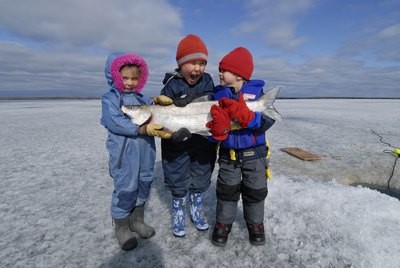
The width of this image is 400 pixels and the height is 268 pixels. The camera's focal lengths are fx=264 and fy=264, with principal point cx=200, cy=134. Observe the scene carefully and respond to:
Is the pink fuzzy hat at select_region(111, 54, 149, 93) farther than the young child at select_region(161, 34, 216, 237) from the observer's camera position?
No

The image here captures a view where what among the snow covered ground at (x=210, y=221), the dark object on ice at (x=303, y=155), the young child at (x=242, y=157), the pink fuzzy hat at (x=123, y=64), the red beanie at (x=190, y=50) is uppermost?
the red beanie at (x=190, y=50)

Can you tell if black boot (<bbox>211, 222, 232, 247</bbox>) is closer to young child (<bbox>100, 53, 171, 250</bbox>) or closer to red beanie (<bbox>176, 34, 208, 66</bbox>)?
young child (<bbox>100, 53, 171, 250</bbox>)

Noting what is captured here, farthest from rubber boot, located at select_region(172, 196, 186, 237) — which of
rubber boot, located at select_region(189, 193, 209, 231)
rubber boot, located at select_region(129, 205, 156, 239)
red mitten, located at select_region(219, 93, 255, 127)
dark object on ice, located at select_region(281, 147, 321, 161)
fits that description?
dark object on ice, located at select_region(281, 147, 321, 161)

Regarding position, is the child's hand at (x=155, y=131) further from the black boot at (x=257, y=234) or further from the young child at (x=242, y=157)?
the black boot at (x=257, y=234)

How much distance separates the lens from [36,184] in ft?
16.6

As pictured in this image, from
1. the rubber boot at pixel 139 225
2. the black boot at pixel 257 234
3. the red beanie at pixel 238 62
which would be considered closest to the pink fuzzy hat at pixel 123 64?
the red beanie at pixel 238 62

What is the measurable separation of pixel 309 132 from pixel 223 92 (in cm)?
864

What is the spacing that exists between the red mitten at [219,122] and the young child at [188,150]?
48cm

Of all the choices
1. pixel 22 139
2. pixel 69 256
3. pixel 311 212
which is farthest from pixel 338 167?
pixel 22 139

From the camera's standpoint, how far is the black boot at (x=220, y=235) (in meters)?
3.20

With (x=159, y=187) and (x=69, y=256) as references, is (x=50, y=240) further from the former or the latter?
(x=159, y=187)

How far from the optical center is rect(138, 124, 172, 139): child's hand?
3010 millimetres

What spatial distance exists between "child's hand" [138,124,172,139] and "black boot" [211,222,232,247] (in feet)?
4.21

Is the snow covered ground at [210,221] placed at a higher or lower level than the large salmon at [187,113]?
lower
